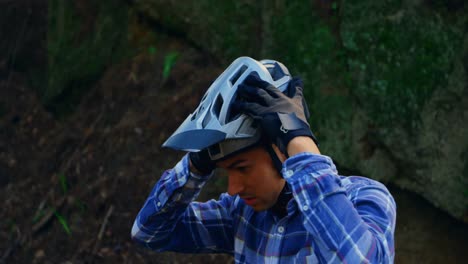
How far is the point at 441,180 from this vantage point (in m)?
4.93

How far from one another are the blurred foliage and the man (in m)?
4.20

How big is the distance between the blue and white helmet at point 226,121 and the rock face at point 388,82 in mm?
2342

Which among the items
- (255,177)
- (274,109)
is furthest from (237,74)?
(255,177)

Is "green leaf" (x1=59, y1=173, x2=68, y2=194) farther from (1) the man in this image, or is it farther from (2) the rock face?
(1) the man

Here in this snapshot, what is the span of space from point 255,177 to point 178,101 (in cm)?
378

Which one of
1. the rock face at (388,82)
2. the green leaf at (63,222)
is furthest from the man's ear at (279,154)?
the green leaf at (63,222)

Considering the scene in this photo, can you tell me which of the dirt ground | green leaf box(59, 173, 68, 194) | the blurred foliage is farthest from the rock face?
green leaf box(59, 173, 68, 194)

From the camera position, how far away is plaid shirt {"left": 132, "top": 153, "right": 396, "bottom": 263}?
2.42 m

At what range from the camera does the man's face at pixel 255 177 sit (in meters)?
2.75

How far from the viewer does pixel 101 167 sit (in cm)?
655

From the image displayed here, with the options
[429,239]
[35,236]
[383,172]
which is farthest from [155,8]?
[429,239]

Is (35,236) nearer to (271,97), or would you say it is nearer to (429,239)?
(429,239)

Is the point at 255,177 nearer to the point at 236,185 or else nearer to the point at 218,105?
the point at 236,185

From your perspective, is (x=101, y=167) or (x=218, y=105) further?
(x=101, y=167)
